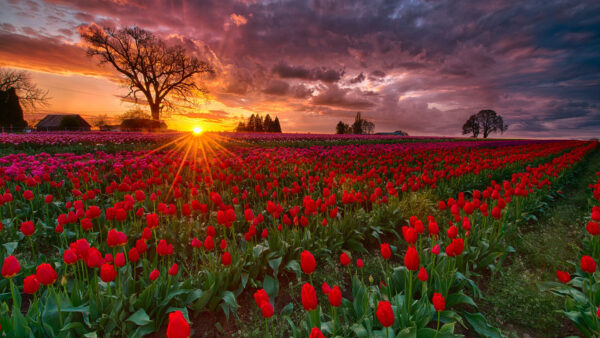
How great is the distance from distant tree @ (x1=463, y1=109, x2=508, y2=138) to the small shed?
9582 cm

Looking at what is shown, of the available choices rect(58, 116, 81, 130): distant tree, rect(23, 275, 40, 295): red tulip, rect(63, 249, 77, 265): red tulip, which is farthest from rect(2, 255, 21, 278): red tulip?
rect(58, 116, 81, 130): distant tree

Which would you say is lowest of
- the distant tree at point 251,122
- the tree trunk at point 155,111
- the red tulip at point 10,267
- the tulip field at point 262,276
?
the tulip field at point 262,276

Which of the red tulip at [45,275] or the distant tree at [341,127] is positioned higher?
the distant tree at [341,127]

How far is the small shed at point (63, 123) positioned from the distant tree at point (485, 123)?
9582 centimetres

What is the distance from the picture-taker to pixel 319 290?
325 centimetres

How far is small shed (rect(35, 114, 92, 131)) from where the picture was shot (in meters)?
51.2

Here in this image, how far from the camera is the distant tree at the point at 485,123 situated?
75.2 metres

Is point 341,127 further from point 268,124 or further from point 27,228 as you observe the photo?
point 27,228

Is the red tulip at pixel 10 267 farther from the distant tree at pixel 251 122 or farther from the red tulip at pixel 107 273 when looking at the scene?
the distant tree at pixel 251 122

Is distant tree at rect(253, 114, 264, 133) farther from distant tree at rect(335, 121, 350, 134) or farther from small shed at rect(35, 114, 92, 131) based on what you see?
small shed at rect(35, 114, 92, 131)

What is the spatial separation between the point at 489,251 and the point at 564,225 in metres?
3.18

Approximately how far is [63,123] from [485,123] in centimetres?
10115

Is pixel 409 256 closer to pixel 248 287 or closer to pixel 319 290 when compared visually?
pixel 319 290

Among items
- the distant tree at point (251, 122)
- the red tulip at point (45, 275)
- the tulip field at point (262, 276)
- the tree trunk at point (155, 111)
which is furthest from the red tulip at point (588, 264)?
the distant tree at point (251, 122)
